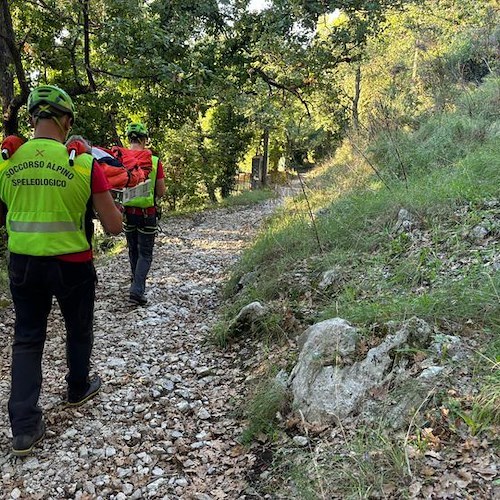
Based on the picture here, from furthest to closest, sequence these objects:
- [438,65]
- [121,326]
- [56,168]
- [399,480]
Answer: [438,65], [121,326], [56,168], [399,480]

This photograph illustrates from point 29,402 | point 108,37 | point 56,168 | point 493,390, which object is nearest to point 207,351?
point 29,402

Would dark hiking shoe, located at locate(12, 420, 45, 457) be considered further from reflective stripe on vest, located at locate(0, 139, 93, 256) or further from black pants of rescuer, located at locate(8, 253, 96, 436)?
reflective stripe on vest, located at locate(0, 139, 93, 256)

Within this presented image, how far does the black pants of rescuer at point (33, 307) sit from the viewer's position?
A: 9.66ft

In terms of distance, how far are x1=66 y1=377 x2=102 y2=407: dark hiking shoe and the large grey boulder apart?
1.66 m

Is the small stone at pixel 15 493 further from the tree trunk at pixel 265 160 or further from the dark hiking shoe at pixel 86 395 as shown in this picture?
the tree trunk at pixel 265 160

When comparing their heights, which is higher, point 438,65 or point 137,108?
point 438,65

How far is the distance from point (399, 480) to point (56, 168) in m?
2.72

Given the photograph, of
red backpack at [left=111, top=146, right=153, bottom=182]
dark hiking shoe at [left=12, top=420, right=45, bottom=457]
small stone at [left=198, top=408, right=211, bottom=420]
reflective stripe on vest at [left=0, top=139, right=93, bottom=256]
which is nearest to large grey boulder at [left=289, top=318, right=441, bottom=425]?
small stone at [left=198, top=408, right=211, bottom=420]

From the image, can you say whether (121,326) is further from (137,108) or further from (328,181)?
(328,181)

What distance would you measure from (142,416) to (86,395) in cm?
51

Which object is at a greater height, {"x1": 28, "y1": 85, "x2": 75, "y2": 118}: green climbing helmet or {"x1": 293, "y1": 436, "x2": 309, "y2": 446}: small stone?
{"x1": 28, "y1": 85, "x2": 75, "y2": 118}: green climbing helmet

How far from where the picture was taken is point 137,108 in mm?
10477

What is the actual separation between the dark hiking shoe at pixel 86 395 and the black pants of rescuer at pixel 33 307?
432 millimetres

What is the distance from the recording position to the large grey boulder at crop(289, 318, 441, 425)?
9.20ft
